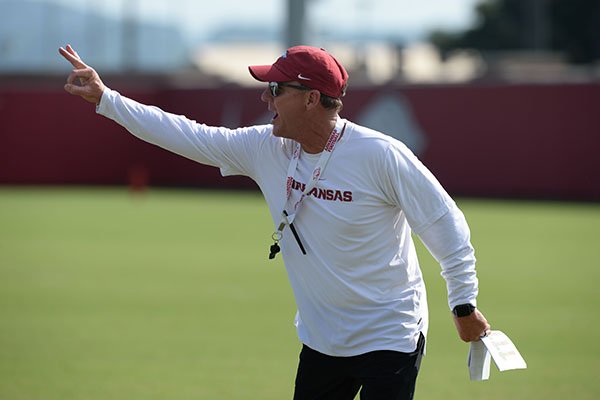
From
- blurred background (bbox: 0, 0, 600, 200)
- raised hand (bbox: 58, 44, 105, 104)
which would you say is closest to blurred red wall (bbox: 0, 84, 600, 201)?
blurred background (bbox: 0, 0, 600, 200)

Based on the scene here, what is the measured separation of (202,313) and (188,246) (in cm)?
686

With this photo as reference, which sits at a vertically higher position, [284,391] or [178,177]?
[284,391]

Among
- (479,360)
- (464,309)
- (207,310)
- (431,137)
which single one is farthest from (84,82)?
(431,137)

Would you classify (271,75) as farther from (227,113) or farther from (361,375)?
(227,113)

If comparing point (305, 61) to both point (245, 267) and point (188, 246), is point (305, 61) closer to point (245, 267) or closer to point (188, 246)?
point (245, 267)

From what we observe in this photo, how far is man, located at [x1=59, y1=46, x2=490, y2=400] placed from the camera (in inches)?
192

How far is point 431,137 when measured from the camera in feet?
108

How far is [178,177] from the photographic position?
37500 mm

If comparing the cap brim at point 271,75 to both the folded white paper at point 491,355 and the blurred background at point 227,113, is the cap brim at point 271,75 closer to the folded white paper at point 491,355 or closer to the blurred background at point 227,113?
the folded white paper at point 491,355

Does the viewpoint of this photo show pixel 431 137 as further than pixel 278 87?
Yes

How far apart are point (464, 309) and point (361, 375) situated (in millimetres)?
555

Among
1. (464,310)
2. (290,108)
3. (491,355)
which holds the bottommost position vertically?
(491,355)

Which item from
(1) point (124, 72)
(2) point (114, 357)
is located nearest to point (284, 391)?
(2) point (114, 357)

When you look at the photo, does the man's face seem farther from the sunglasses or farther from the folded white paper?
the folded white paper
